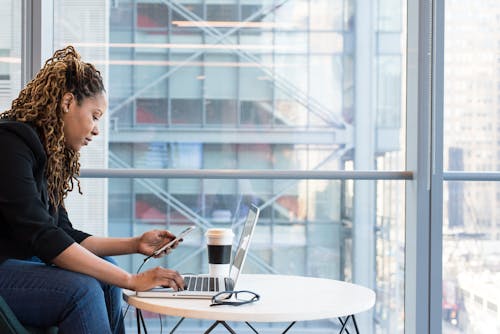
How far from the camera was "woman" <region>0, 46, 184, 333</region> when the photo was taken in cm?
163

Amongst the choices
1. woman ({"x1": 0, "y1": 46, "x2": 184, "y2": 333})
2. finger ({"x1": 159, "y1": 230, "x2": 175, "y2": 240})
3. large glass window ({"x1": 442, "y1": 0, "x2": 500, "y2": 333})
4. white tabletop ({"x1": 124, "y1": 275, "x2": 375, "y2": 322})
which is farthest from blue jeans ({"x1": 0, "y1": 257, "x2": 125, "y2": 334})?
large glass window ({"x1": 442, "y1": 0, "x2": 500, "y2": 333})

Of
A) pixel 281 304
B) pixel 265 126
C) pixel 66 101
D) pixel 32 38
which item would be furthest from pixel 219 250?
pixel 32 38

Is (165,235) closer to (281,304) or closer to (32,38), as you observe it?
(281,304)

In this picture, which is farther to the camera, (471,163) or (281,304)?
(471,163)

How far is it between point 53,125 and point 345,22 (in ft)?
5.76

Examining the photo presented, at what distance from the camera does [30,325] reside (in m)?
1.66

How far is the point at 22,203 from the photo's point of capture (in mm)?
1680

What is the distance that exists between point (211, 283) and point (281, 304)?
274 millimetres

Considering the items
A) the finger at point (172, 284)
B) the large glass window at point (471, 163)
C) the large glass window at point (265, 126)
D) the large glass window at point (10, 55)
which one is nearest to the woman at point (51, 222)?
the finger at point (172, 284)

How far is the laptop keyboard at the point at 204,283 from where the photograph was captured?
6.01 ft

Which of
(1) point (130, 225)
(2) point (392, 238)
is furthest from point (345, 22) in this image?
(1) point (130, 225)

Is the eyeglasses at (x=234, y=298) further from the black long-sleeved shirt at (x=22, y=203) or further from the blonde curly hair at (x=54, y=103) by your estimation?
the blonde curly hair at (x=54, y=103)

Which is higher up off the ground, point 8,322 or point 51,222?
point 51,222

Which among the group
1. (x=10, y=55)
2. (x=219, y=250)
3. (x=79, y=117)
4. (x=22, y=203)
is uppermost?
(x=10, y=55)
